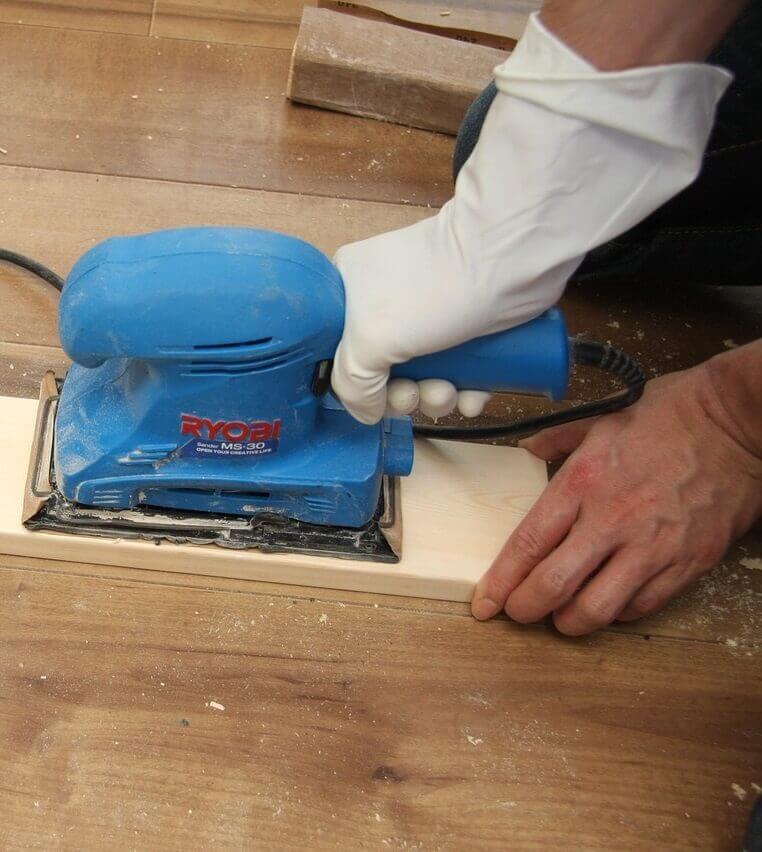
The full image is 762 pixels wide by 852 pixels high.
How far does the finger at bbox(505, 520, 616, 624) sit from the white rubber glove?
→ 1.02 feet

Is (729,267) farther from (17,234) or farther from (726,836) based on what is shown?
(17,234)

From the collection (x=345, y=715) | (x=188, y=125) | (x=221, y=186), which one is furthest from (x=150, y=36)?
(x=345, y=715)

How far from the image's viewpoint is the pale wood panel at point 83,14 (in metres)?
1.76

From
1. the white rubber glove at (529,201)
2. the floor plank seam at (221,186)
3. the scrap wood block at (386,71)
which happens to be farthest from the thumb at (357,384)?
the scrap wood block at (386,71)

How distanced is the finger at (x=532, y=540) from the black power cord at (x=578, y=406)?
0.31 feet

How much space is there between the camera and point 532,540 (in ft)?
3.59

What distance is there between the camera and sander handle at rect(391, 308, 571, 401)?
934mm

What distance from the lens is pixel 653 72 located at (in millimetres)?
782

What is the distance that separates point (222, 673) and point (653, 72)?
812 mm

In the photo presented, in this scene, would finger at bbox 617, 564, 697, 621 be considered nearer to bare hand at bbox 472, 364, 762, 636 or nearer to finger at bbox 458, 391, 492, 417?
bare hand at bbox 472, 364, 762, 636

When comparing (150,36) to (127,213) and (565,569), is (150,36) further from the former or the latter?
(565,569)

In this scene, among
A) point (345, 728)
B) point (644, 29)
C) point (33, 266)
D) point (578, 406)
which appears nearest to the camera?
point (644, 29)

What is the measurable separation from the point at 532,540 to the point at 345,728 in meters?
0.32

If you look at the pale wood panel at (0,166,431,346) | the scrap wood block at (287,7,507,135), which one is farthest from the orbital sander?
the scrap wood block at (287,7,507,135)
